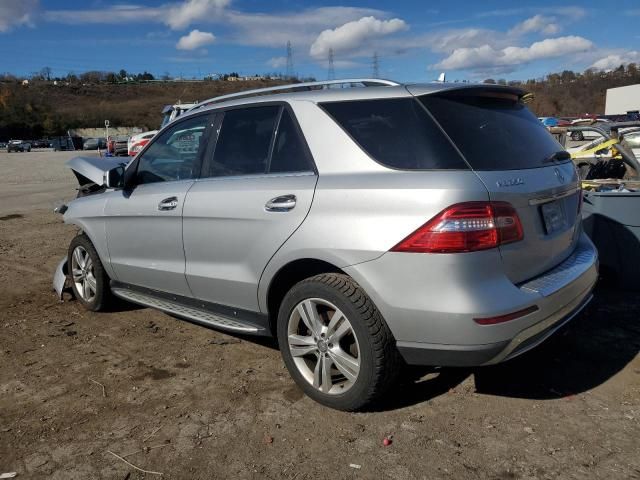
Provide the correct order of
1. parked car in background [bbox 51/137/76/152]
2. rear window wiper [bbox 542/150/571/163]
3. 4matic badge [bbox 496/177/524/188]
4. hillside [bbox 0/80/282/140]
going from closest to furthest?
4matic badge [bbox 496/177/524/188]
rear window wiper [bbox 542/150/571/163]
parked car in background [bbox 51/137/76/152]
hillside [bbox 0/80/282/140]

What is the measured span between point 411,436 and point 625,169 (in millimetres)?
4809

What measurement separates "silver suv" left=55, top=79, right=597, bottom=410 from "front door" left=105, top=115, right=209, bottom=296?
3cm

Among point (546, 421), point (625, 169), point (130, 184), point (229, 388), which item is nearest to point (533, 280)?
point (546, 421)

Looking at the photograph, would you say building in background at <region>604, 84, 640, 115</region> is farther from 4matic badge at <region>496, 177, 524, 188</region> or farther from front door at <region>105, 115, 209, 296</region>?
4matic badge at <region>496, 177, 524, 188</region>

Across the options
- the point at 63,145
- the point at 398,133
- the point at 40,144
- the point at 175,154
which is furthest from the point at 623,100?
the point at 398,133

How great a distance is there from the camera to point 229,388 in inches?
142

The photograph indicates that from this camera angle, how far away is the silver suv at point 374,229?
8.92 ft

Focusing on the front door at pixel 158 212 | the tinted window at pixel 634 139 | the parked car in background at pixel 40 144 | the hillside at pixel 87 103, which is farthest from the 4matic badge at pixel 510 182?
the hillside at pixel 87 103

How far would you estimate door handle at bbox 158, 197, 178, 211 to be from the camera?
13.0 feet

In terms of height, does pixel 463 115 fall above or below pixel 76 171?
above

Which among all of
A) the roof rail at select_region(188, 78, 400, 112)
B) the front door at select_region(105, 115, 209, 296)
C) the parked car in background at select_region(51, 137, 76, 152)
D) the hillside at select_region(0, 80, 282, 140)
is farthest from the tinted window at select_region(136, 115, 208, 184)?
the hillside at select_region(0, 80, 282, 140)

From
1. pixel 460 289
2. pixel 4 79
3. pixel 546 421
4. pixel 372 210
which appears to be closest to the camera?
pixel 460 289

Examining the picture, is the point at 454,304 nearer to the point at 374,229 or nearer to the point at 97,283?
the point at 374,229

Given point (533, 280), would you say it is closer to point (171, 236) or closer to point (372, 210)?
point (372, 210)
